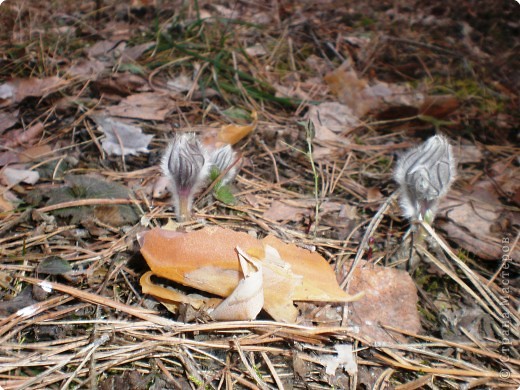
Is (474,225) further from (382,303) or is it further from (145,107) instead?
(145,107)

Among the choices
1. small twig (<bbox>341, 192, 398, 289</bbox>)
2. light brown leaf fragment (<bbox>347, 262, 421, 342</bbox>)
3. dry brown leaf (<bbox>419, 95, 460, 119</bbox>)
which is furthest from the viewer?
dry brown leaf (<bbox>419, 95, 460, 119</bbox>)

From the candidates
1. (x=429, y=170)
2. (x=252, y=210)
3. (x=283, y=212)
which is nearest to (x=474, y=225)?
(x=429, y=170)

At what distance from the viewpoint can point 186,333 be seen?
1.65 metres

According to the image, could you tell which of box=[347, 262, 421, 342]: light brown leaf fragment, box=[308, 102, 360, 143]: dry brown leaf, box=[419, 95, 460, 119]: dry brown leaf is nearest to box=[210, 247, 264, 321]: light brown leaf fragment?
box=[347, 262, 421, 342]: light brown leaf fragment

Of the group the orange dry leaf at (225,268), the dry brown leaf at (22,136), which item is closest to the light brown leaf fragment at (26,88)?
the dry brown leaf at (22,136)

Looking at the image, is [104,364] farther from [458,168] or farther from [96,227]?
[458,168]

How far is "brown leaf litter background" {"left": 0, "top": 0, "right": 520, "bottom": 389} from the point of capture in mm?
1626

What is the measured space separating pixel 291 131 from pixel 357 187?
1.97 ft

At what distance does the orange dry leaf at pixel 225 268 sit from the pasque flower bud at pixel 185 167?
1.09 ft

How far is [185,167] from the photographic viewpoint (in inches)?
78.4

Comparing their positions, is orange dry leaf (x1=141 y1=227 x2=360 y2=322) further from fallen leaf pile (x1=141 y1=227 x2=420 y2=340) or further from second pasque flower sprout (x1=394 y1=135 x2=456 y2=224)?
second pasque flower sprout (x1=394 y1=135 x2=456 y2=224)

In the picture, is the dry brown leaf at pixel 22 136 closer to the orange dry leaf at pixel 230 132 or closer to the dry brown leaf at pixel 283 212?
the orange dry leaf at pixel 230 132

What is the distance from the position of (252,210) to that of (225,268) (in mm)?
632

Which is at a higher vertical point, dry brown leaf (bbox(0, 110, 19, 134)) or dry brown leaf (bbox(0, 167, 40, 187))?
dry brown leaf (bbox(0, 110, 19, 134))
